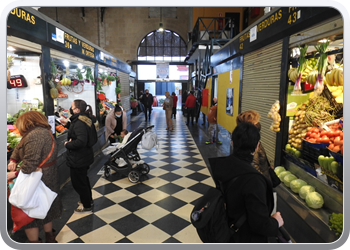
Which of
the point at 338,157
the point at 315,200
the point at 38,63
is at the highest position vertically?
the point at 38,63

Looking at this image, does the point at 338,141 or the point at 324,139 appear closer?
the point at 338,141

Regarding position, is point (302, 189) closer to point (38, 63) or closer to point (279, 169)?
point (279, 169)

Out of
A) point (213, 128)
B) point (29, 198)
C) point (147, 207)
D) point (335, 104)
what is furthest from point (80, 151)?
point (213, 128)

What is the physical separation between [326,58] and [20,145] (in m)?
3.12

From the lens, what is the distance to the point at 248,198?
1.43 m

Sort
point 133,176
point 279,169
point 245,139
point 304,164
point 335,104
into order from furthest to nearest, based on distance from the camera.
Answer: point 133,176
point 279,169
point 335,104
point 304,164
point 245,139

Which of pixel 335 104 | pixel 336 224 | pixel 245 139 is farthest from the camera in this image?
pixel 335 104

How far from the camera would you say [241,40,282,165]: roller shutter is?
3625mm

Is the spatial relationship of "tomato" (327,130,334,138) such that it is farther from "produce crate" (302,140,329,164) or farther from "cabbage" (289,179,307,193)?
"cabbage" (289,179,307,193)

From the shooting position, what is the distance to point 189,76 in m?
18.7

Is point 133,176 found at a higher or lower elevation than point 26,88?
lower

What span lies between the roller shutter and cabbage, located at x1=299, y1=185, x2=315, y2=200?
0.91 m

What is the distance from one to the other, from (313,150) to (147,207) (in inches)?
89.3

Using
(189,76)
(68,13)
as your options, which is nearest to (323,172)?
(189,76)
